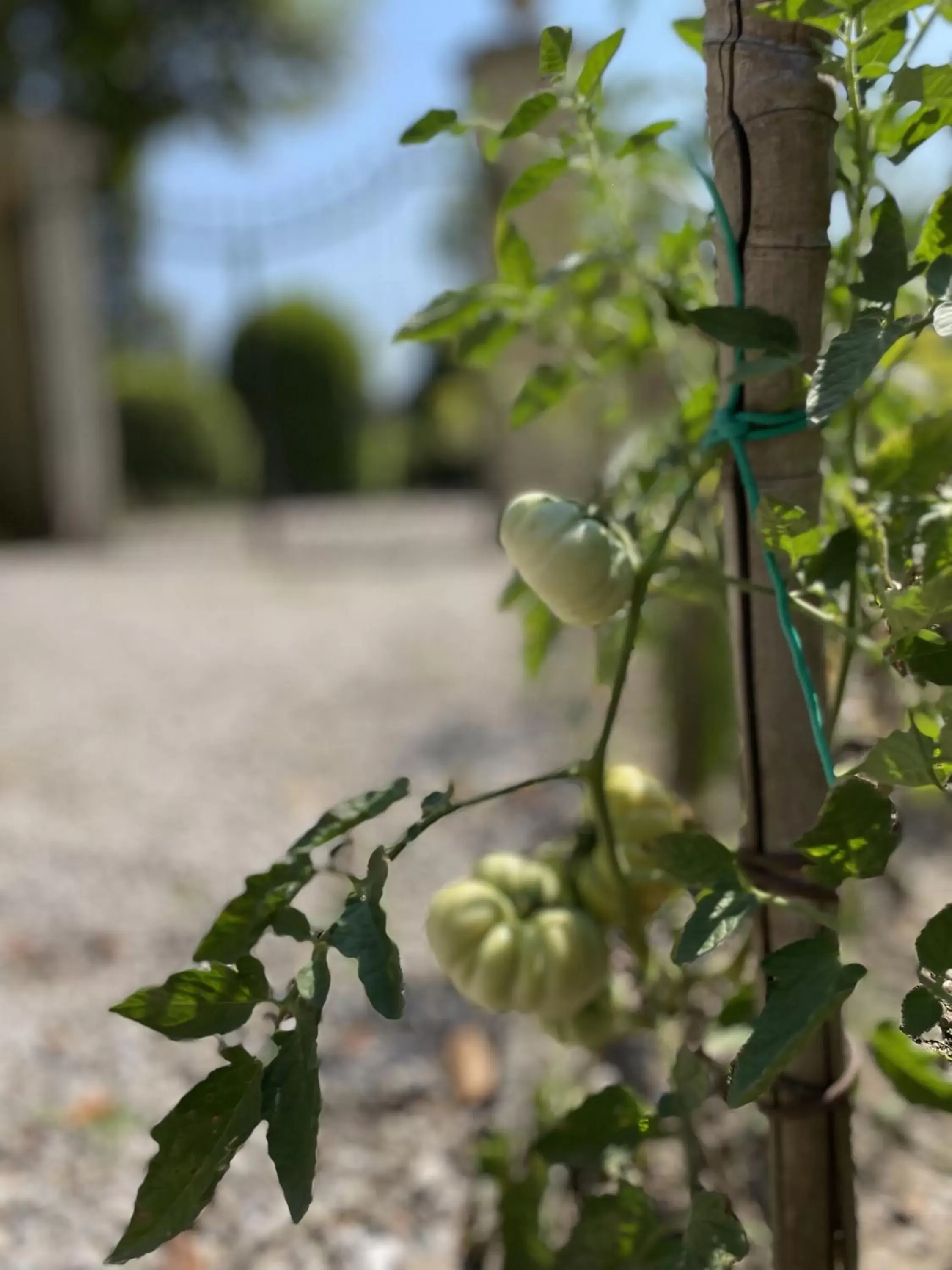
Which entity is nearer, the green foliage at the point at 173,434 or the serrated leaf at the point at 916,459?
the serrated leaf at the point at 916,459

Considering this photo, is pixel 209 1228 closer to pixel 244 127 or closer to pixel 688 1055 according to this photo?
pixel 688 1055

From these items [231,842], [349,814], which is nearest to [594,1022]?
[349,814]

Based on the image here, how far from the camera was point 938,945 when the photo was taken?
0.46m

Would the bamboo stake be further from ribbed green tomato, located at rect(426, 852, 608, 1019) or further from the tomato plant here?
ribbed green tomato, located at rect(426, 852, 608, 1019)

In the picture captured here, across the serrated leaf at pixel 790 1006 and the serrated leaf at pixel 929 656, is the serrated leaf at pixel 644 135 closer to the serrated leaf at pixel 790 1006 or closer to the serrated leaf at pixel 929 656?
the serrated leaf at pixel 929 656

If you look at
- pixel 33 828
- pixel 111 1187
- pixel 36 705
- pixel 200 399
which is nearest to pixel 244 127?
pixel 200 399

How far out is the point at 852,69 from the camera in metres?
0.49

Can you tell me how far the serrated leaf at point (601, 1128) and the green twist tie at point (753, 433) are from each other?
23 cm

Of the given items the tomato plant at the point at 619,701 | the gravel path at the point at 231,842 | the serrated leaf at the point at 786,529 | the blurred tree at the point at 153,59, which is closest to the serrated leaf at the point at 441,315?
the tomato plant at the point at 619,701

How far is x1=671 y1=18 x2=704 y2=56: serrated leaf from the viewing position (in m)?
0.65

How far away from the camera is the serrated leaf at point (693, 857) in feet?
1.82

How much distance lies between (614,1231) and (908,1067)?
199mm

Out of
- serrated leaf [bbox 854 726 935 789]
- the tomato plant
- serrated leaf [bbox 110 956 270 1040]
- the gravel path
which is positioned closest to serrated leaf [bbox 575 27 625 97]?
the tomato plant

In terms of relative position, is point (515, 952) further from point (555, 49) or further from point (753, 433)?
point (555, 49)
